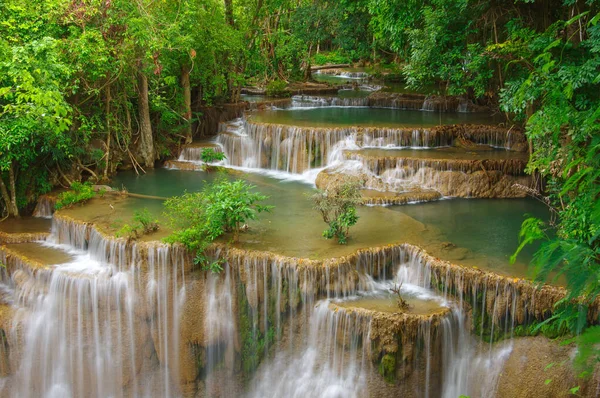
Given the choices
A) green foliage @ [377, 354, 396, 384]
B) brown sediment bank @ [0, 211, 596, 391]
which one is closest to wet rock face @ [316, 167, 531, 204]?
brown sediment bank @ [0, 211, 596, 391]

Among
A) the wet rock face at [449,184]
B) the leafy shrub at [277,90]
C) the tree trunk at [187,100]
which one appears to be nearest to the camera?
the wet rock face at [449,184]

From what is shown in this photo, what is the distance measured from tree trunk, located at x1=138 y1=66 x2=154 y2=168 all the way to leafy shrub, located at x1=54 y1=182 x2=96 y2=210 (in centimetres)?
320

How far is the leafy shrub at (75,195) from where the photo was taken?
1273cm

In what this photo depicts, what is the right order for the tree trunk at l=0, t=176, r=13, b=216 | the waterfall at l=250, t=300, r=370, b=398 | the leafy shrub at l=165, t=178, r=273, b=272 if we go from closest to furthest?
the waterfall at l=250, t=300, r=370, b=398 < the leafy shrub at l=165, t=178, r=273, b=272 < the tree trunk at l=0, t=176, r=13, b=216

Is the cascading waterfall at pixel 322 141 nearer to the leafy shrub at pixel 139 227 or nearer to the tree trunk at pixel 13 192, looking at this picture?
the leafy shrub at pixel 139 227

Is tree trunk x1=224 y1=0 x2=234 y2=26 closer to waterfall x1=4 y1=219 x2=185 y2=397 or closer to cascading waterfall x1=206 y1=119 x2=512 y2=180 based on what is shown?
cascading waterfall x1=206 y1=119 x2=512 y2=180

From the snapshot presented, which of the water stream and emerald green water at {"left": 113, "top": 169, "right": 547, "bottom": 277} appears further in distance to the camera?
emerald green water at {"left": 113, "top": 169, "right": 547, "bottom": 277}

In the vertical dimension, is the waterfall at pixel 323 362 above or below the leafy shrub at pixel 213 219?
below

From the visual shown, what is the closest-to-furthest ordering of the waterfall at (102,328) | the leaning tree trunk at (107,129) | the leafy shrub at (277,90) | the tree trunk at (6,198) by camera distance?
1. the waterfall at (102,328)
2. the tree trunk at (6,198)
3. the leaning tree trunk at (107,129)
4. the leafy shrub at (277,90)

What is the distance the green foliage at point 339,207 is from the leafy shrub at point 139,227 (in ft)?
9.82

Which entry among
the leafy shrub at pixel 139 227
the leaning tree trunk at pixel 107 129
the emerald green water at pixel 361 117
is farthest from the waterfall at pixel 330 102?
the leafy shrub at pixel 139 227

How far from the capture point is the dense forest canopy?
345 inches

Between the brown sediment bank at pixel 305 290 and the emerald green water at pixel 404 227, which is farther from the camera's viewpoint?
the emerald green water at pixel 404 227

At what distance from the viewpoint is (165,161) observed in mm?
17031
